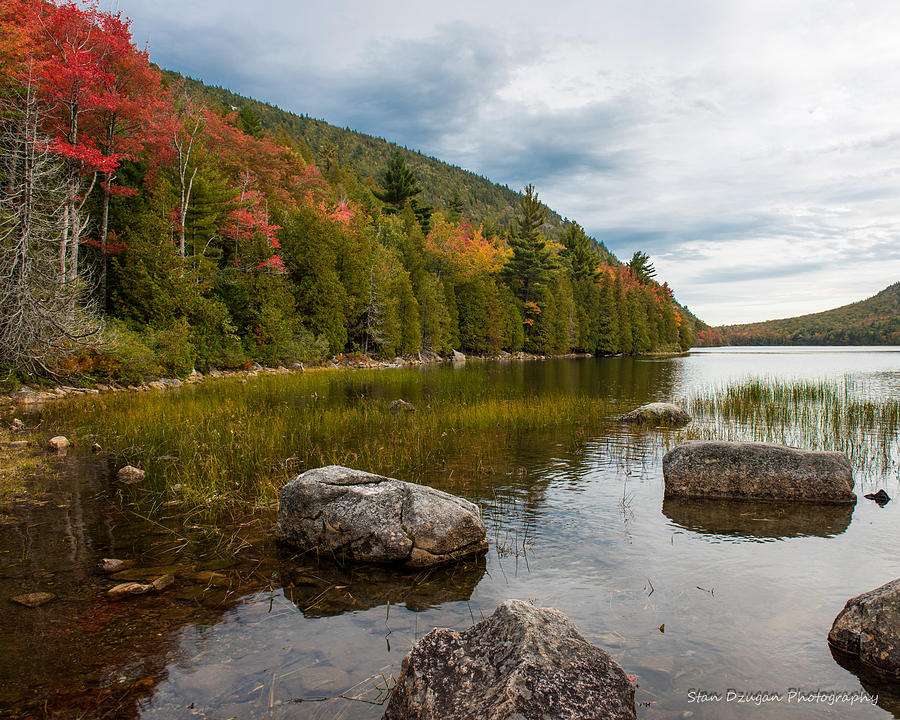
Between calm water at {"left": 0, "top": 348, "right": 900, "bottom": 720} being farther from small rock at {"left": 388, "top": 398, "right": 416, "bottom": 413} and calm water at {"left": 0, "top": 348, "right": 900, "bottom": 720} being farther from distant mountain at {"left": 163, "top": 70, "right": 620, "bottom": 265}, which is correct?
distant mountain at {"left": 163, "top": 70, "right": 620, "bottom": 265}

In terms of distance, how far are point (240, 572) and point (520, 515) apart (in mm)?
3433

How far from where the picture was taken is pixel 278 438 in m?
10.5

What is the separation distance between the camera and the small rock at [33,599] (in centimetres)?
433

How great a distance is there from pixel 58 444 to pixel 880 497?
1396 cm

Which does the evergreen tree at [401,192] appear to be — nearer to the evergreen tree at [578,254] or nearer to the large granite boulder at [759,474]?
the evergreen tree at [578,254]

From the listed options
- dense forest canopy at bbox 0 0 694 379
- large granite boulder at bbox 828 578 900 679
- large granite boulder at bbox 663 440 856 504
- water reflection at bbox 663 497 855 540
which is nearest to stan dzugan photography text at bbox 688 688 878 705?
large granite boulder at bbox 828 578 900 679

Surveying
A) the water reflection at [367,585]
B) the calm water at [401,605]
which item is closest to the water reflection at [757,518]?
the calm water at [401,605]

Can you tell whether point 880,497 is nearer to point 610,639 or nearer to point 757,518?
point 757,518

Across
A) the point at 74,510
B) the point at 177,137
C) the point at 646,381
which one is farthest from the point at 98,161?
the point at 646,381

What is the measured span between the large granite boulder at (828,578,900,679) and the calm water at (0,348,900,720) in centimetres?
19

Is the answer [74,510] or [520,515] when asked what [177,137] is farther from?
[520,515]

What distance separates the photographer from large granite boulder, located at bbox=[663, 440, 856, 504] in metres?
7.74

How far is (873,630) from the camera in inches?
145

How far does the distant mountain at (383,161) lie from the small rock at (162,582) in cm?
11345
